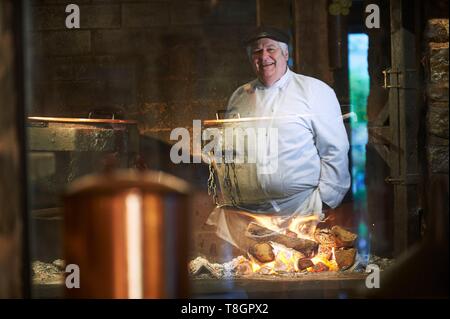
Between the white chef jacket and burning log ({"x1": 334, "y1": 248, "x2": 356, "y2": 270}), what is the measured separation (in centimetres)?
38

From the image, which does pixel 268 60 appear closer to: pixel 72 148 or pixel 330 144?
pixel 330 144

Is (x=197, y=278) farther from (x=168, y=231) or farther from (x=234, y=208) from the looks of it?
(x=168, y=231)

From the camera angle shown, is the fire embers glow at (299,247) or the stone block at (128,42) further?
the stone block at (128,42)

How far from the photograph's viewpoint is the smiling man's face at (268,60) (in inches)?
306

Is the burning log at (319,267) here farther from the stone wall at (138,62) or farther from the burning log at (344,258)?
the stone wall at (138,62)

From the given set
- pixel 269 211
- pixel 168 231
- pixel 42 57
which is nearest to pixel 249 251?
pixel 269 211

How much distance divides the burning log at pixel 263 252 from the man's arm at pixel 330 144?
2.02 ft

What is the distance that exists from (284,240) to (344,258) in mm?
519

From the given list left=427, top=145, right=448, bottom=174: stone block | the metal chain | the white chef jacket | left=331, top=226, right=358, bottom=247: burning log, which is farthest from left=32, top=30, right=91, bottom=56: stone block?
left=427, top=145, right=448, bottom=174: stone block

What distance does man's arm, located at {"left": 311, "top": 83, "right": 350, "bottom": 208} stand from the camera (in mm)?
7781

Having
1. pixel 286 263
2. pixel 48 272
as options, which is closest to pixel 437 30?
pixel 286 263

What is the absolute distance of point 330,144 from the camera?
25.6ft

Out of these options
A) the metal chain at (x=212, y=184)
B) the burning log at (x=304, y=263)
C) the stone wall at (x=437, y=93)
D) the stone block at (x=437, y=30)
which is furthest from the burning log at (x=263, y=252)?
the stone block at (x=437, y=30)

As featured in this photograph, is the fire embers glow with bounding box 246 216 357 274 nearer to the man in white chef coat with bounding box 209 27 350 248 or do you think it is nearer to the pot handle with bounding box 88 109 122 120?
the man in white chef coat with bounding box 209 27 350 248
